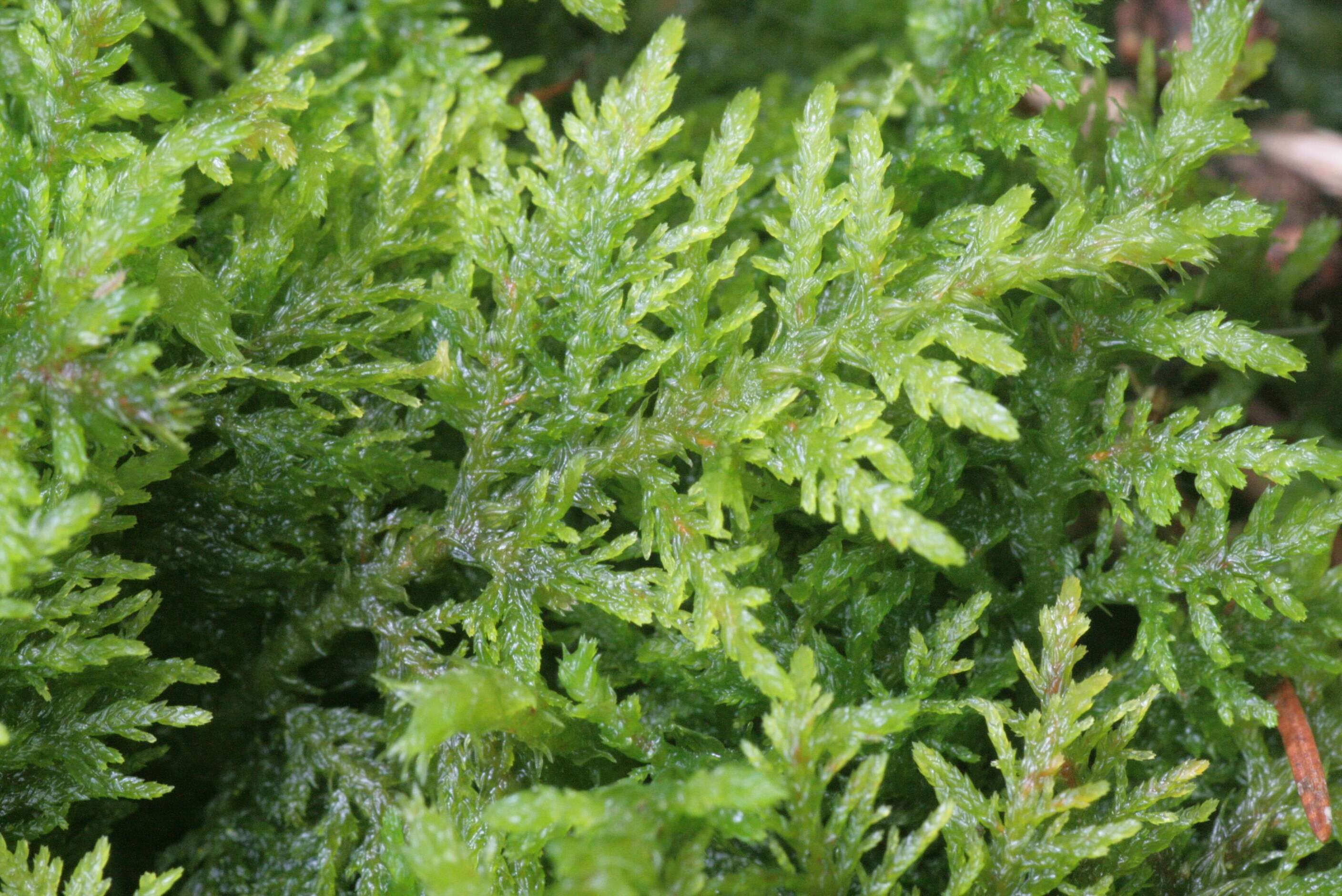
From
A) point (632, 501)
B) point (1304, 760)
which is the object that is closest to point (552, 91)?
point (632, 501)

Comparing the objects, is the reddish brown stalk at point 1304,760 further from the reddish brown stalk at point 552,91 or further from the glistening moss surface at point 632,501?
the reddish brown stalk at point 552,91

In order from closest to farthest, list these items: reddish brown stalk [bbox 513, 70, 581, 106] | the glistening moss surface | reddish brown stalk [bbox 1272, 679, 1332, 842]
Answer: the glistening moss surface → reddish brown stalk [bbox 1272, 679, 1332, 842] → reddish brown stalk [bbox 513, 70, 581, 106]

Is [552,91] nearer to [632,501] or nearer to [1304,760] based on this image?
[632,501]

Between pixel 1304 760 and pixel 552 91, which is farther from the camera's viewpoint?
pixel 552 91

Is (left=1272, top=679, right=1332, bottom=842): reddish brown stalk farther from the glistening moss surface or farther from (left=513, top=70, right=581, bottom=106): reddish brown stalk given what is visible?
(left=513, top=70, right=581, bottom=106): reddish brown stalk

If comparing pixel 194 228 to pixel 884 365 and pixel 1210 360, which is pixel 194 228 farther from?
pixel 1210 360

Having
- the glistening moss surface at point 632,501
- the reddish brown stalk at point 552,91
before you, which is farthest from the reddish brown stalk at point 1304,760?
the reddish brown stalk at point 552,91

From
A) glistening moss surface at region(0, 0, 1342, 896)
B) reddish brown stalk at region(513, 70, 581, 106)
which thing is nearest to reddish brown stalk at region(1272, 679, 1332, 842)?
glistening moss surface at region(0, 0, 1342, 896)
